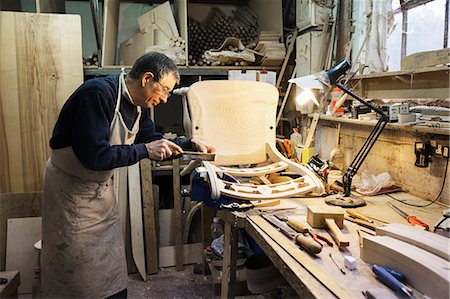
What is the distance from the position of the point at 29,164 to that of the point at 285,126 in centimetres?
233

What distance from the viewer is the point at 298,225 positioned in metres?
1.53

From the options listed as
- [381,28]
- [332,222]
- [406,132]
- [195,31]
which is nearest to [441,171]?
[406,132]

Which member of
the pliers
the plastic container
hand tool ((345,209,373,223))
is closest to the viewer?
the pliers

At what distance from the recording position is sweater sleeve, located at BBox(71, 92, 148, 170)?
5.10 ft

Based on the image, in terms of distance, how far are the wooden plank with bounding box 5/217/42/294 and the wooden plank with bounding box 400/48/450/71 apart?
2.86 metres

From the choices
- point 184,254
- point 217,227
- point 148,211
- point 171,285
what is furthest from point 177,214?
point 217,227

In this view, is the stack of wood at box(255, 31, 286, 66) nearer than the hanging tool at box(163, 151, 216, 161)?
No

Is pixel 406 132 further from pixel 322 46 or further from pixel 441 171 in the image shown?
pixel 322 46

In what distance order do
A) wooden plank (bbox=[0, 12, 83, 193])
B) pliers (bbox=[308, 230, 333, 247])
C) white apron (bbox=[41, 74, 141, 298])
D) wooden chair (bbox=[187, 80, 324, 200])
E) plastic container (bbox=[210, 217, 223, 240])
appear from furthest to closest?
wooden plank (bbox=[0, 12, 83, 193]), plastic container (bbox=[210, 217, 223, 240]), wooden chair (bbox=[187, 80, 324, 200]), white apron (bbox=[41, 74, 141, 298]), pliers (bbox=[308, 230, 333, 247])

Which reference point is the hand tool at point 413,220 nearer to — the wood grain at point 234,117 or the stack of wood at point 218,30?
the wood grain at point 234,117

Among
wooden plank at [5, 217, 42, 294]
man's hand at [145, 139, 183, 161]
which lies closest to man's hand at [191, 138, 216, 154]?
man's hand at [145, 139, 183, 161]

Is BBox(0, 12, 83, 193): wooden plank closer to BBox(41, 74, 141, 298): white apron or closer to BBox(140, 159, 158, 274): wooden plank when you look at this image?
BBox(140, 159, 158, 274): wooden plank

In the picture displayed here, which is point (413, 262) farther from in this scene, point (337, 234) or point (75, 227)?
point (75, 227)

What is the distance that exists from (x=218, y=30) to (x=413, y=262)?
10.3 ft
